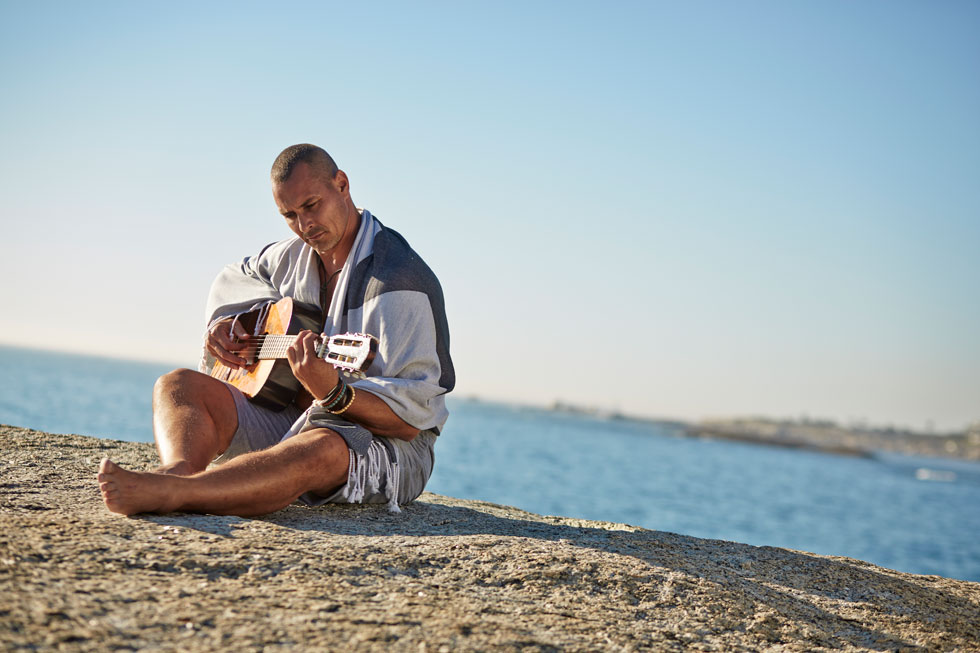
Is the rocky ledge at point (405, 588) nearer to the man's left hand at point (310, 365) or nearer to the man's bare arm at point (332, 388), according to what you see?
the man's bare arm at point (332, 388)

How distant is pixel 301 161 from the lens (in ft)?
12.2

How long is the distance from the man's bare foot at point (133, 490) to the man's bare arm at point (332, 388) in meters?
0.65

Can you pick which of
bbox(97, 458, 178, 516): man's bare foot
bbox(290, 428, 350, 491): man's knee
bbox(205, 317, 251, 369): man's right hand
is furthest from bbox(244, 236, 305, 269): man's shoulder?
bbox(97, 458, 178, 516): man's bare foot

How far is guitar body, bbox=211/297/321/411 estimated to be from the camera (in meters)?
3.89

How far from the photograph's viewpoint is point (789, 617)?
2.75 meters

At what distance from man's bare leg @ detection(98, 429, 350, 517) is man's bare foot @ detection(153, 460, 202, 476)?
17 cm

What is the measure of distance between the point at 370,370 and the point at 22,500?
4.57ft

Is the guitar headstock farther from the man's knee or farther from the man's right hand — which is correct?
the man's right hand

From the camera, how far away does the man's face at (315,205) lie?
369cm

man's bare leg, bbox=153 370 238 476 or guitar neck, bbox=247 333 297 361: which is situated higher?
guitar neck, bbox=247 333 297 361

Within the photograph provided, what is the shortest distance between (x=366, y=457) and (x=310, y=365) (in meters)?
0.53

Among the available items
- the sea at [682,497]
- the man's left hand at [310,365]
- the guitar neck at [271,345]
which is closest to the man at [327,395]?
the man's left hand at [310,365]

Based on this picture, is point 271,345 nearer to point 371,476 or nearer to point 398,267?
point 398,267

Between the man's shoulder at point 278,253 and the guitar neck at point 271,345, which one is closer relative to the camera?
the guitar neck at point 271,345
